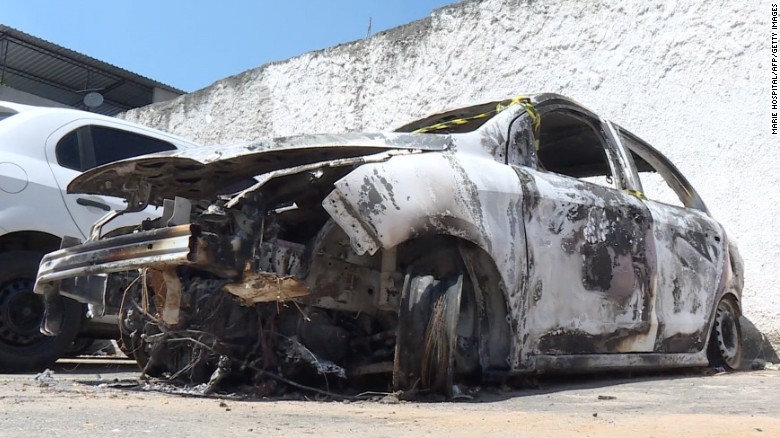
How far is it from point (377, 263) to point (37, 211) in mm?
2425

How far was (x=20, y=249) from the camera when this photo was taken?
506 cm

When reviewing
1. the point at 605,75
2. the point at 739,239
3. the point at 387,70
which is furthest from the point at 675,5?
the point at 387,70

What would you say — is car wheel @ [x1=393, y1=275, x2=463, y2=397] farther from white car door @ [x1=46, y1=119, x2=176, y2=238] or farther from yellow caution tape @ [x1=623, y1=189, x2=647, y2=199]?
white car door @ [x1=46, y1=119, x2=176, y2=238]

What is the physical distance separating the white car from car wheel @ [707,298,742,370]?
13.2ft

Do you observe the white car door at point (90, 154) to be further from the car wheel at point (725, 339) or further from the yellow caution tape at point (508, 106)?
the car wheel at point (725, 339)

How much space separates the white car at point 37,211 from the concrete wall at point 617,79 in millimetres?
4461

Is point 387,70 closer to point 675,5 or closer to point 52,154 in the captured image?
point 675,5

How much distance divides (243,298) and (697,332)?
3.20 m

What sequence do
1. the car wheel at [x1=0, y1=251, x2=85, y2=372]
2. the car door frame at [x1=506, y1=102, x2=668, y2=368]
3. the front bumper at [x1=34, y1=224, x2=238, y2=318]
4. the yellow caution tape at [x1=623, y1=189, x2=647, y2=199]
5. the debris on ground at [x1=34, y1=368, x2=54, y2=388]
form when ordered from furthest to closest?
the yellow caution tape at [x1=623, y1=189, x2=647, y2=199] → the car wheel at [x1=0, y1=251, x2=85, y2=372] → the debris on ground at [x1=34, y1=368, x2=54, y2=388] → the car door frame at [x1=506, y1=102, x2=668, y2=368] → the front bumper at [x1=34, y1=224, x2=238, y2=318]

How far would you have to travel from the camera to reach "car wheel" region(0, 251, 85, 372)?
15.6 ft

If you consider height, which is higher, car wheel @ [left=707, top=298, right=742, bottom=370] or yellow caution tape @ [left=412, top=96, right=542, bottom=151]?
yellow caution tape @ [left=412, top=96, right=542, bottom=151]

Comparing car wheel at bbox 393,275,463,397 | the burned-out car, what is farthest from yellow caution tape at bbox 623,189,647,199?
car wheel at bbox 393,275,463,397

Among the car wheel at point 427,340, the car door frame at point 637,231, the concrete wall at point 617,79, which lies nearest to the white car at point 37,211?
the car wheel at point 427,340

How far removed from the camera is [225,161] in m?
3.55
